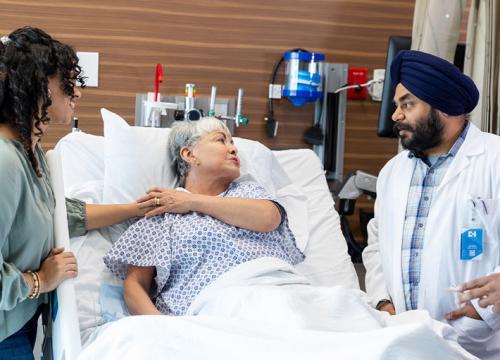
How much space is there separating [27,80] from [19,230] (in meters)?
0.35

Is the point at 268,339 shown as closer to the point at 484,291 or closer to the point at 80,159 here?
the point at 484,291

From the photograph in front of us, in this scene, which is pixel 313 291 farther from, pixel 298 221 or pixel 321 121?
pixel 321 121

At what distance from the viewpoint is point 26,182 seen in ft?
5.04

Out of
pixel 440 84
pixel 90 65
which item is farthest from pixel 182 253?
pixel 90 65

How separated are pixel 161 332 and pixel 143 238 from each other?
0.83 metres

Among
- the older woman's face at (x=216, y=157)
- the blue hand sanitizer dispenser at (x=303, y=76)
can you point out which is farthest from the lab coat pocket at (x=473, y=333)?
the blue hand sanitizer dispenser at (x=303, y=76)

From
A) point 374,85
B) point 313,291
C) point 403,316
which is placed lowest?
point 403,316

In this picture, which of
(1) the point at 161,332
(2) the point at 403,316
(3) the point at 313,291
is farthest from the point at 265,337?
(2) the point at 403,316

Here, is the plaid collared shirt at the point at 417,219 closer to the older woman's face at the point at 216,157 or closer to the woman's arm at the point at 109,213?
the older woman's face at the point at 216,157

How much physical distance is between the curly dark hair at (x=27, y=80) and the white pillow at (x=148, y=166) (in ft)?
2.57

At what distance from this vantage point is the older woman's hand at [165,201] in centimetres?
219

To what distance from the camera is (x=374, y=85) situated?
13.3 ft

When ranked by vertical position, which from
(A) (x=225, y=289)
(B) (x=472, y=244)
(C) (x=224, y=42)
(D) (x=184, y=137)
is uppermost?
(C) (x=224, y=42)

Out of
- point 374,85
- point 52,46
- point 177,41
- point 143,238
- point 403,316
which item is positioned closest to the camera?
point 52,46
